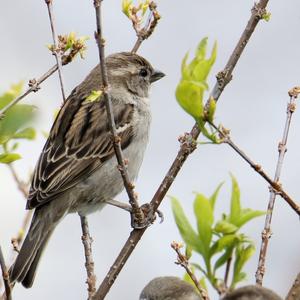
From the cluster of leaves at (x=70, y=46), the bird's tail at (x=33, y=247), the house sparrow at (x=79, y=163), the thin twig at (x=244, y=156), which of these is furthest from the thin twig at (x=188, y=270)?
the house sparrow at (x=79, y=163)

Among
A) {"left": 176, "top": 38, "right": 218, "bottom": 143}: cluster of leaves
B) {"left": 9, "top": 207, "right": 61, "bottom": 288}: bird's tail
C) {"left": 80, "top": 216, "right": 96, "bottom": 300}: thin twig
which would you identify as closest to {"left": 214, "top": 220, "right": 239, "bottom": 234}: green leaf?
{"left": 176, "top": 38, "right": 218, "bottom": 143}: cluster of leaves

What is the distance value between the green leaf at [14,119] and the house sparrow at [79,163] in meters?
1.65

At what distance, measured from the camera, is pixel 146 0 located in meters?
3.26

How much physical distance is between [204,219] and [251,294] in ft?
1.08

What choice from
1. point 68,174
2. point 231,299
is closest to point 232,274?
point 231,299

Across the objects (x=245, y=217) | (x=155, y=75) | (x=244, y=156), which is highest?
(x=155, y=75)

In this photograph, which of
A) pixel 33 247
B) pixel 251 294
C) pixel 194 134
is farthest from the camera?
pixel 33 247

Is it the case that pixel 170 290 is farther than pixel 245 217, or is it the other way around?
pixel 170 290

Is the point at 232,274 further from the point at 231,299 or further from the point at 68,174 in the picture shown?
the point at 68,174

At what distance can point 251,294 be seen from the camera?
138cm

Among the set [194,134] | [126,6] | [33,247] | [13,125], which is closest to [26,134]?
[13,125]

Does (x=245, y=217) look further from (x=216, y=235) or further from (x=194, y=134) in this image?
(x=194, y=134)

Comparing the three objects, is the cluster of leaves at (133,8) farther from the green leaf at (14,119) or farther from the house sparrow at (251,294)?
the house sparrow at (251,294)

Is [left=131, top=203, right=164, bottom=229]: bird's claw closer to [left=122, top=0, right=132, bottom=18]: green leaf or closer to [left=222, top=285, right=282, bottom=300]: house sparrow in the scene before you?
[left=122, top=0, right=132, bottom=18]: green leaf
